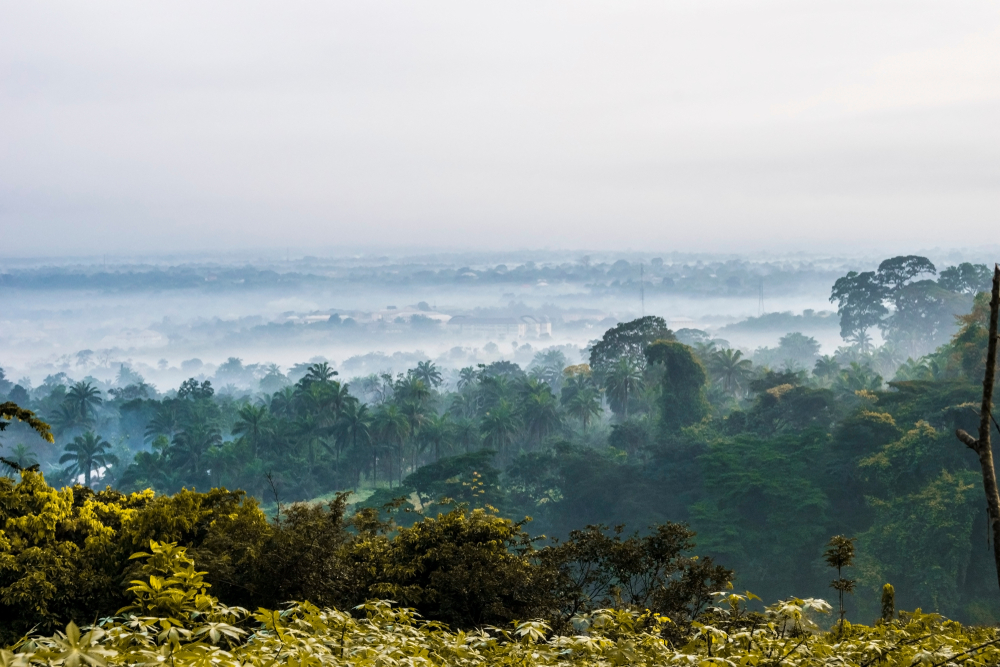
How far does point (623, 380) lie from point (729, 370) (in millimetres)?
9013

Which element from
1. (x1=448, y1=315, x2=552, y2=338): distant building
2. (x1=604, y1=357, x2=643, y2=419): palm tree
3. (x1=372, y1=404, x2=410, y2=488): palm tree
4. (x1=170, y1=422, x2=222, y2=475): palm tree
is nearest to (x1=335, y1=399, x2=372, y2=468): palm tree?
(x1=372, y1=404, x2=410, y2=488): palm tree

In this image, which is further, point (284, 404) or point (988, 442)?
point (284, 404)

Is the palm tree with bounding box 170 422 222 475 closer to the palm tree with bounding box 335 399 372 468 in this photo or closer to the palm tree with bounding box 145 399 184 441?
the palm tree with bounding box 145 399 184 441

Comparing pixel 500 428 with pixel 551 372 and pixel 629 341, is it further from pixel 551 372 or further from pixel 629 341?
pixel 551 372

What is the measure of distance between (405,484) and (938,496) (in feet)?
78.1

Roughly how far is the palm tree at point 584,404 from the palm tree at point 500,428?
499cm

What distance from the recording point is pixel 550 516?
41.8 meters

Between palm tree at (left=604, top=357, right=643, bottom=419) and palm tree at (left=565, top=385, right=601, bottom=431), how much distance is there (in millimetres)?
1129

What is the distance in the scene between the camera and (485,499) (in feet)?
131

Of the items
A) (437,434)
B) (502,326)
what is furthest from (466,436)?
(502,326)

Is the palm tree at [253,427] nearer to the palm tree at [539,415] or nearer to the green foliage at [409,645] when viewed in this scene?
the palm tree at [539,415]

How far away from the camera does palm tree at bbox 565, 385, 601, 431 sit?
55750mm

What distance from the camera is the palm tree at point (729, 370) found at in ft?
195

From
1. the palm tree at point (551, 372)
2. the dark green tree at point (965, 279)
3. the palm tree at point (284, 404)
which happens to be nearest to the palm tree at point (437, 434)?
the palm tree at point (284, 404)
